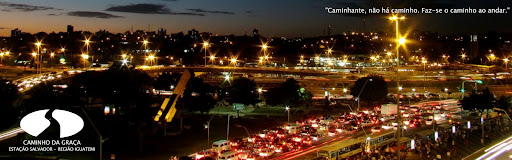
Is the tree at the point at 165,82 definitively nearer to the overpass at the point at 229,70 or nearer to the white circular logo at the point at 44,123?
the overpass at the point at 229,70

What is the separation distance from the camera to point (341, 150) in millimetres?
24125

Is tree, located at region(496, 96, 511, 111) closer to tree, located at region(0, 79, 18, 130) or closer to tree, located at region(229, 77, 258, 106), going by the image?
tree, located at region(229, 77, 258, 106)

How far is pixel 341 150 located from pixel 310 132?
8.27m

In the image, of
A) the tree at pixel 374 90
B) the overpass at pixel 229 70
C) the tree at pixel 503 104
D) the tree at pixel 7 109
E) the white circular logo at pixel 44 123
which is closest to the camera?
the white circular logo at pixel 44 123

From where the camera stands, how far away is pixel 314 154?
2520cm

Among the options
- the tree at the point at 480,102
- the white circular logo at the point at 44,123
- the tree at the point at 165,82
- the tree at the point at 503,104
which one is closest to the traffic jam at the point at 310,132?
the tree at the point at 480,102

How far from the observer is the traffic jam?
83.0 ft

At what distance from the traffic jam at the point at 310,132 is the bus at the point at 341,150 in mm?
2727

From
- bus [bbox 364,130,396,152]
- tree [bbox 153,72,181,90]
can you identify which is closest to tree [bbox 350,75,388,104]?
tree [bbox 153,72,181,90]

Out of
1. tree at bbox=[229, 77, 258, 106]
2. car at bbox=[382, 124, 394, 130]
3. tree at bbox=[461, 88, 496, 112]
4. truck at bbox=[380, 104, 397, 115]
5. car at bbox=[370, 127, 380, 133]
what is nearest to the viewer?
car at bbox=[370, 127, 380, 133]

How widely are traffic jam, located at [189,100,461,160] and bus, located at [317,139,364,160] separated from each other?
8.95ft

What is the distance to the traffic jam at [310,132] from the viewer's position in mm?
25312

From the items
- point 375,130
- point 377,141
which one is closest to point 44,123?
point 377,141

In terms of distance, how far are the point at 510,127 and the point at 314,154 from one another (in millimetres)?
22497
